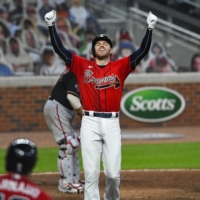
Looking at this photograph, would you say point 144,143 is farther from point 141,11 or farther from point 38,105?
point 141,11

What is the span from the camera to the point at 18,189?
4109mm

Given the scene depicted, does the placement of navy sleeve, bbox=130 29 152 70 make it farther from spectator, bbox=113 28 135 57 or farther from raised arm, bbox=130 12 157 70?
spectator, bbox=113 28 135 57

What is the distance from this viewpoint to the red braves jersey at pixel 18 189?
4.09 meters

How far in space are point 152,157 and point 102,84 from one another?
5553mm

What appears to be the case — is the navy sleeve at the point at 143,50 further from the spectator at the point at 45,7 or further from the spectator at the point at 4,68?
the spectator at the point at 45,7

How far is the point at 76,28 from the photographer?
1797 cm

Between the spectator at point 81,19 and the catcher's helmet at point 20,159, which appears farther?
the spectator at point 81,19

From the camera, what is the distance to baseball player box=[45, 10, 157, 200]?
7.61 m

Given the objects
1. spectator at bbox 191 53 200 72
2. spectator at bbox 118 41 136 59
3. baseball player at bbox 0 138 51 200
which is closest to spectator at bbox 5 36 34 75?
spectator at bbox 118 41 136 59

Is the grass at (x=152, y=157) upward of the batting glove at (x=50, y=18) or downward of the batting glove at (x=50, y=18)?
downward

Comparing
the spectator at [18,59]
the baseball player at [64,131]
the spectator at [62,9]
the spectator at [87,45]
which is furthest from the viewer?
the spectator at [62,9]

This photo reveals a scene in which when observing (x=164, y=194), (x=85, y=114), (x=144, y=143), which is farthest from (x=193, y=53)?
(x=85, y=114)

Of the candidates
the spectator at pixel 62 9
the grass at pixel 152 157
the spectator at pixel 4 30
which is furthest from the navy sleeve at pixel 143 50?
the spectator at pixel 62 9

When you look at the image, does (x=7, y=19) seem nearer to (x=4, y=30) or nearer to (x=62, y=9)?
(x=4, y=30)
